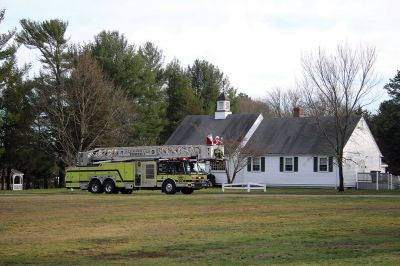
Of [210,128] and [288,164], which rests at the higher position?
[210,128]

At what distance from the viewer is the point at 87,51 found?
64.2 metres

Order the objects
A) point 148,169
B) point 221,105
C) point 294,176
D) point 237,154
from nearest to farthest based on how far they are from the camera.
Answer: point 148,169, point 294,176, point 237,154, point 221,105

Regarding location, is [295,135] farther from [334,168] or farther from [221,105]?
[221,105]

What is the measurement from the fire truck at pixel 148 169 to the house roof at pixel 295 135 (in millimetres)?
15976

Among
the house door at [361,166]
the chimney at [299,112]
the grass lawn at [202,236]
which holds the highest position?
the chimney at [299,112]

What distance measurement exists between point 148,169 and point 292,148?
19161 millimetres

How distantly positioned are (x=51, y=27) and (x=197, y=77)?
81.1ft

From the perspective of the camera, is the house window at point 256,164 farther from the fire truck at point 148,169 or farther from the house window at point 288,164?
the fire truck at point 148,169

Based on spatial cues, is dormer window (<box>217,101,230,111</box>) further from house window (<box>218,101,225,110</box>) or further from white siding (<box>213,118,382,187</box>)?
white siding (<box>213,118,382,187</box>)

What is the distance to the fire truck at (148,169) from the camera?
1631 inches

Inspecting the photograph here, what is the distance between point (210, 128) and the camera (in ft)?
210

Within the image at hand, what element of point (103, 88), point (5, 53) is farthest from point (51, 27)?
point (5, 53)

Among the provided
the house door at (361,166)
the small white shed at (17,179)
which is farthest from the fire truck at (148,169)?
the small white shed at (17,179)

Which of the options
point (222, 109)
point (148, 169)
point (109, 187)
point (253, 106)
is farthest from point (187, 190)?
point (253, 106)
